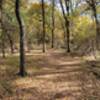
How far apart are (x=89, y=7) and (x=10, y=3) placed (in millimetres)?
9452

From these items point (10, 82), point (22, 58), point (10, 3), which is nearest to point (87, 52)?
point (10, 3)

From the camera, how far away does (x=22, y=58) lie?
46.0 feet

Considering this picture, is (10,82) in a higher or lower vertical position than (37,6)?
lower

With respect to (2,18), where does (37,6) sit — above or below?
above

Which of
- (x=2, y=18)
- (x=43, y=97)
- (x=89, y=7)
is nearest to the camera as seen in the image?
(x=43, y=97)

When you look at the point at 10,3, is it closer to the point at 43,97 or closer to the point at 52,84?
the point at 52,84

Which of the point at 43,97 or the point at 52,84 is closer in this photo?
the point at 43,97

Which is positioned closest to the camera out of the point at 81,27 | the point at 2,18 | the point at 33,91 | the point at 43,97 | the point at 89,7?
the point at 43,97

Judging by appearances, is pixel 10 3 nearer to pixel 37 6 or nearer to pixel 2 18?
pixel 2 18

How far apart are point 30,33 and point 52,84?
120 ft

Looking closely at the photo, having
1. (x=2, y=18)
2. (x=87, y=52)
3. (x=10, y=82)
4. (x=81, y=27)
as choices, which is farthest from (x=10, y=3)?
(x=81, y=27)

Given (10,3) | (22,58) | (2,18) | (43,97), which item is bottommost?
(43,97)

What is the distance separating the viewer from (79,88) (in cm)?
1141

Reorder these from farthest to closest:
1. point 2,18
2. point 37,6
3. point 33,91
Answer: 1. point 37,6
2. point 2,18
3. point 33,91
